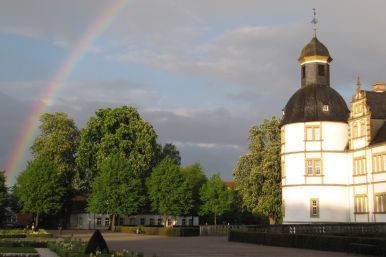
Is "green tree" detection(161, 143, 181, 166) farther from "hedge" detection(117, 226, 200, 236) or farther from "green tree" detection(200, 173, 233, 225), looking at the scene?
"hedge" detection(117, 226, 200, 236)

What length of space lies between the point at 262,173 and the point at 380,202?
56.6 feet

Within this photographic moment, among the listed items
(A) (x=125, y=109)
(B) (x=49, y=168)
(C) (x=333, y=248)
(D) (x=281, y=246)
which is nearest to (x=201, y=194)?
(A) (x=125, y=109)

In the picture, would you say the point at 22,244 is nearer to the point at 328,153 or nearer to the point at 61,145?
the point at 328,153

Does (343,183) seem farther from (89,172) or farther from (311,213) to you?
(89,172)

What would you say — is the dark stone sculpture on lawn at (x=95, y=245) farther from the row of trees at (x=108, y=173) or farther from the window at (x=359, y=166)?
the row of trees at (x=108, y=173)

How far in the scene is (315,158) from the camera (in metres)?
59.2

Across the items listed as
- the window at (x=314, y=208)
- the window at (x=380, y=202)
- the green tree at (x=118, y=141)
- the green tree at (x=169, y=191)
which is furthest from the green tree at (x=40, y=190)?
the window at (x=380, y=202)

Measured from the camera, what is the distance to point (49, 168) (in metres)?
71.6

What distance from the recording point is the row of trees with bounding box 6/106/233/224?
70.5 m

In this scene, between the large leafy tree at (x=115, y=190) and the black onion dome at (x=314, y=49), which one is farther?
the large leafy tree at (x=115, y=190)

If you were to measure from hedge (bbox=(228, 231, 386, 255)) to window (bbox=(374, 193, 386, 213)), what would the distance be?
16.2 metres

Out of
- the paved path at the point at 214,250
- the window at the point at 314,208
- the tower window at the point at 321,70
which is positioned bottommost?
the paved path at the point at 214,250

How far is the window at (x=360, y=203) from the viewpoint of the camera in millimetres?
56000

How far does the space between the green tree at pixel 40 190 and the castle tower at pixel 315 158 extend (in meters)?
29.8
